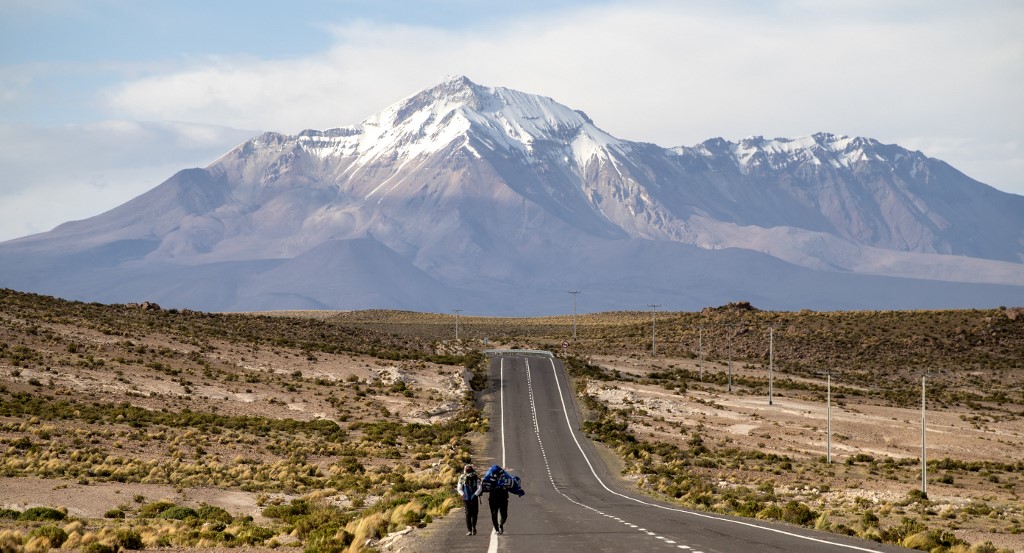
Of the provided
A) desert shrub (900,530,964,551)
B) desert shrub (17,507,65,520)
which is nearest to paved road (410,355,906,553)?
desert shrub (900,530,964,551)

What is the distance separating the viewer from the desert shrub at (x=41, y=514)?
3475 centimetres

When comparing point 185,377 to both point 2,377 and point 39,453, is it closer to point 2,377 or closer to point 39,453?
point 2,377

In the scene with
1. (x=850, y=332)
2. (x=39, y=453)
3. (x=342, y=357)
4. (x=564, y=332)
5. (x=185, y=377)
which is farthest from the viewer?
(x=564, y=332)

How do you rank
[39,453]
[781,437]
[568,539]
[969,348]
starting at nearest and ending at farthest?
[568,539] → [39,453] → [781,437] → [969,348]

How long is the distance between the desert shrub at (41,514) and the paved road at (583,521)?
12916 mm

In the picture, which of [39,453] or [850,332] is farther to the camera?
[850,332]

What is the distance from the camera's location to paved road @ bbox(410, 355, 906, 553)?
82.4ft

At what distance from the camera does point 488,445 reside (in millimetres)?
74562

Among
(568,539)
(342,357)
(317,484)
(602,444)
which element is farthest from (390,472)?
(342,357)

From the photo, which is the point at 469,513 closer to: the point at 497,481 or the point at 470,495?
the point at 470,495

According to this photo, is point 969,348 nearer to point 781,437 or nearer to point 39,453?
point 781,437

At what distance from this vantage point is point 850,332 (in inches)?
5763

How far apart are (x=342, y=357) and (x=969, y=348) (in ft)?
266

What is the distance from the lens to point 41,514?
3528 cm
